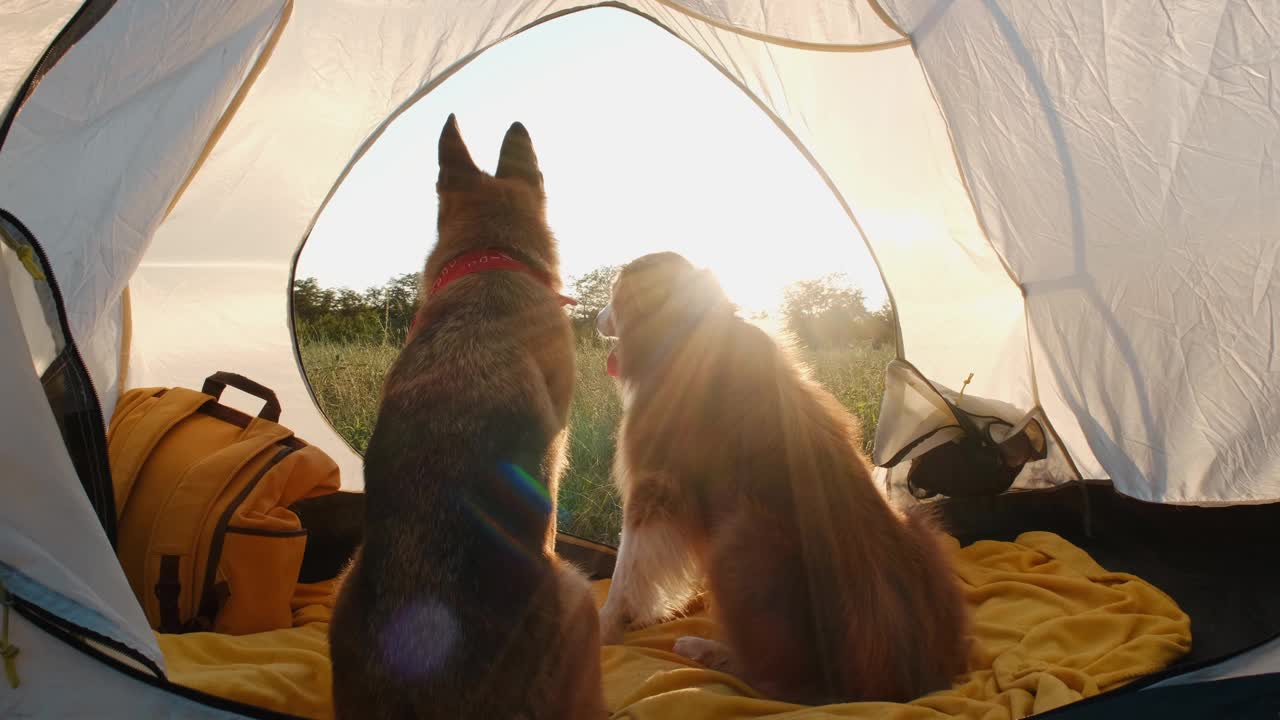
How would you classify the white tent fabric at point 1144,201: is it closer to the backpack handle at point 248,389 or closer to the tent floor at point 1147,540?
the tent floor at point 1147,540

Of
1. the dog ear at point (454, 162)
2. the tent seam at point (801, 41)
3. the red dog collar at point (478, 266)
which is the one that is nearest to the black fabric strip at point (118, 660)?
the red dog collar at point (478, 266)

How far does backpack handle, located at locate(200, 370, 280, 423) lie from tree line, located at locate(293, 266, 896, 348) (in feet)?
6.67

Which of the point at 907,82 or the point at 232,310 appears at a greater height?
the point at 907,82

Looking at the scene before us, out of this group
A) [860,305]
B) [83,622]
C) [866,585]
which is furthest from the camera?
[860,305]

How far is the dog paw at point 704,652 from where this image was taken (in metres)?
2.87

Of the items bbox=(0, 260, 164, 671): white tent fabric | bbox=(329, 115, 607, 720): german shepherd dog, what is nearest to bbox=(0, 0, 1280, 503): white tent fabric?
bbox=(0, 260, 164, 671): white tent fabric

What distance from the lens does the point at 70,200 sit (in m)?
2.63

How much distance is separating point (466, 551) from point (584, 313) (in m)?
5.12

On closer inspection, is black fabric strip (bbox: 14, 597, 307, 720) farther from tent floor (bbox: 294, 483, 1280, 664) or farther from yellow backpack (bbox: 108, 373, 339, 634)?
tent floor (bbox: 294, 483, 1280, 664)

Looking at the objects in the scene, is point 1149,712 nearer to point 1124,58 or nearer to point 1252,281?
point 1252,281

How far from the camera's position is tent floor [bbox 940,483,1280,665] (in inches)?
117

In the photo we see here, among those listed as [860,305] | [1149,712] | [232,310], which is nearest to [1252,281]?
[1149,712]

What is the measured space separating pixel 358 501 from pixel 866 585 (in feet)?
8.29

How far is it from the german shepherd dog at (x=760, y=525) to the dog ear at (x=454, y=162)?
82 centimetres
